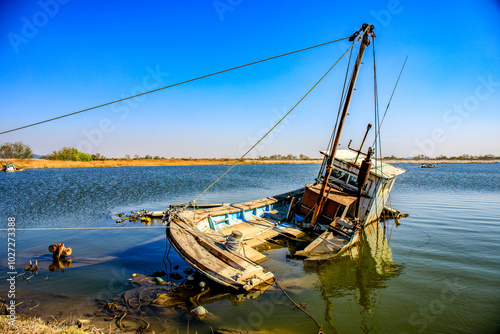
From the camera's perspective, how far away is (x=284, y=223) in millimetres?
13938

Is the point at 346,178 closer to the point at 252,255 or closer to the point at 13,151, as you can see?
the point at 252,255

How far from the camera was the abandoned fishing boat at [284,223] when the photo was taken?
763 centimetres

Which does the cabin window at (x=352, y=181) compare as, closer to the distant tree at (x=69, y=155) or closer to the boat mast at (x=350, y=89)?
the boat mast at (x=350, y=89)

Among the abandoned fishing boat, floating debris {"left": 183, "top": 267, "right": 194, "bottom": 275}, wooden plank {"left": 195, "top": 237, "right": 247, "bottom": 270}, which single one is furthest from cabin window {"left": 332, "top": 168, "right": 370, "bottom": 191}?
floating debris {"left": 183, "top": 267, "right": 194, "bottom": 275}

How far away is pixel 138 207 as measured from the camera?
71.5 feet

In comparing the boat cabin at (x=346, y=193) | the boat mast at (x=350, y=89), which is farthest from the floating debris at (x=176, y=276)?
the boat cabin at (x=346, y=193)

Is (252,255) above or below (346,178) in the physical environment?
below

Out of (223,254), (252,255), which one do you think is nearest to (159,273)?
(223,254)

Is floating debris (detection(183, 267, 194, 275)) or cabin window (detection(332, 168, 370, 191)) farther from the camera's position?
cabin window (detection(332, 168, 370, 191))

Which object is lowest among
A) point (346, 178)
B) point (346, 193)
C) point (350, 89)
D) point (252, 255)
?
point (252, 255)

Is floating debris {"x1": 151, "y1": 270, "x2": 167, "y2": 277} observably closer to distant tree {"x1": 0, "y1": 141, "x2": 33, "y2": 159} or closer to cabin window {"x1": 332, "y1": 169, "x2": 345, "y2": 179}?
cabin window {"x1": 332, "y1": 169, "x2": 345, "y2": 179}

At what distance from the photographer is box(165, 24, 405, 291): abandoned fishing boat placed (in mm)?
7633

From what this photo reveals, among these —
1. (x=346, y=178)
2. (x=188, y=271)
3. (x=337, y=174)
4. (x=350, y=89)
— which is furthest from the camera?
(x=337, y=174)

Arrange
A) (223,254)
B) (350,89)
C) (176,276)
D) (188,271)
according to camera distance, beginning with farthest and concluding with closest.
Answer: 1. (350,89)
2. (188,271)
3. (176,276)
4. (223,254)
